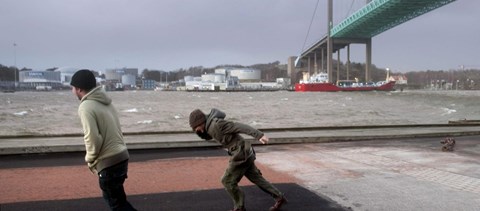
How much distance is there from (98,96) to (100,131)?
312 millimetres

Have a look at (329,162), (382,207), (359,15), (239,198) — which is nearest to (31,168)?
(239,198)

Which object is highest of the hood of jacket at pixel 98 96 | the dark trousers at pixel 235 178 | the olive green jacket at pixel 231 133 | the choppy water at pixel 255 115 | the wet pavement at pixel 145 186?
the hood of jacket at pixel 98 96

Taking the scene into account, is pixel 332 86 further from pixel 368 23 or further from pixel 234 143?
pixel 234 143

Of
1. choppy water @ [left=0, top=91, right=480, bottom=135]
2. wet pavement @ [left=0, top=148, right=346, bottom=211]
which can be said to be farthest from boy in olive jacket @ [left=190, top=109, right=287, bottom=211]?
choppy water @ [left=0, top=91, right=480, bottom=135]

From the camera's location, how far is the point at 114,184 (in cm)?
424

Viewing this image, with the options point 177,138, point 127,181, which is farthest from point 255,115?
point 127,181

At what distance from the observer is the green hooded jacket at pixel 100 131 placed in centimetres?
402

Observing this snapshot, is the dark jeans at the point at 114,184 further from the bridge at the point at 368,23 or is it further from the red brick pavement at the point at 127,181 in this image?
the bridge at the point at 368,23

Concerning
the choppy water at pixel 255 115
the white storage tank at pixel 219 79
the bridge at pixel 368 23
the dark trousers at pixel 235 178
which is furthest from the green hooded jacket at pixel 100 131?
the white storage tank at pixel 219 79

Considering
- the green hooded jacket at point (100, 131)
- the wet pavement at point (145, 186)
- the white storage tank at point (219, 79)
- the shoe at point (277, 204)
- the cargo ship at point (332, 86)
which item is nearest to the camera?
the green hooded jacket at point (100, 131)

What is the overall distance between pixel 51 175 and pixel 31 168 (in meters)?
0.90

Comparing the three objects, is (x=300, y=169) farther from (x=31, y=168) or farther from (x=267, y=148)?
(x=31, y=168)

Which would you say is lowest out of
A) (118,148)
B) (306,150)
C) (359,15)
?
(306,150)

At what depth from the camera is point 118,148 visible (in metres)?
4.24
